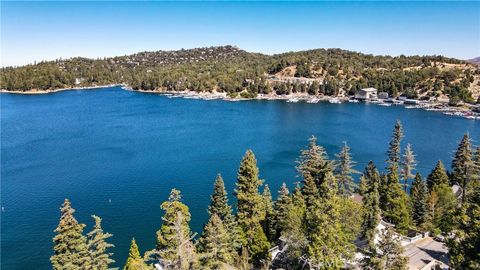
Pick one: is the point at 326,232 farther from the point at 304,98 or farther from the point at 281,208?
the point at 304,98

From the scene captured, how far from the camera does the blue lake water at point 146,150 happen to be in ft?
151

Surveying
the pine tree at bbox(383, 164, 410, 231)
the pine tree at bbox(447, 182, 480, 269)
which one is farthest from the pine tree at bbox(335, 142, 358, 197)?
the pine tree at bbox(447, 182, 480, 269)

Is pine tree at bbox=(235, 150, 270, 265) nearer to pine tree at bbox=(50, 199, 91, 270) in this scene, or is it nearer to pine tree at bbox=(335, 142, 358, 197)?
pine tree at bbox=(335, 142, 358, 197)

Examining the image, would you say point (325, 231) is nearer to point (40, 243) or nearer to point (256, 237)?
point (256, 237)

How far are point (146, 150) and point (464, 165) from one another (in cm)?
5921

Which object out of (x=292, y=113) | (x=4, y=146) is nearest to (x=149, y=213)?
(x=4, y=146)

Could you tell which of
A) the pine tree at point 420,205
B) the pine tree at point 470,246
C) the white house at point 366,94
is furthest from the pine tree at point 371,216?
the white house at point 366,94

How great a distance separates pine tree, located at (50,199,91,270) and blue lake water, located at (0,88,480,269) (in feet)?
44.8

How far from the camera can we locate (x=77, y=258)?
76.6ft

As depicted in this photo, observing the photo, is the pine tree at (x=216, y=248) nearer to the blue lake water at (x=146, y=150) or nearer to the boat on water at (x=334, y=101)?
the blue lake water at (x=146, y=150)

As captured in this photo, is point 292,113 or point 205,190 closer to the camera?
point 205,190

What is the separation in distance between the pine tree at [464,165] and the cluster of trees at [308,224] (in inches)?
4.7

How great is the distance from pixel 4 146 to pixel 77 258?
71.9 meters

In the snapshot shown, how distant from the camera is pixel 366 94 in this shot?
16662cm
